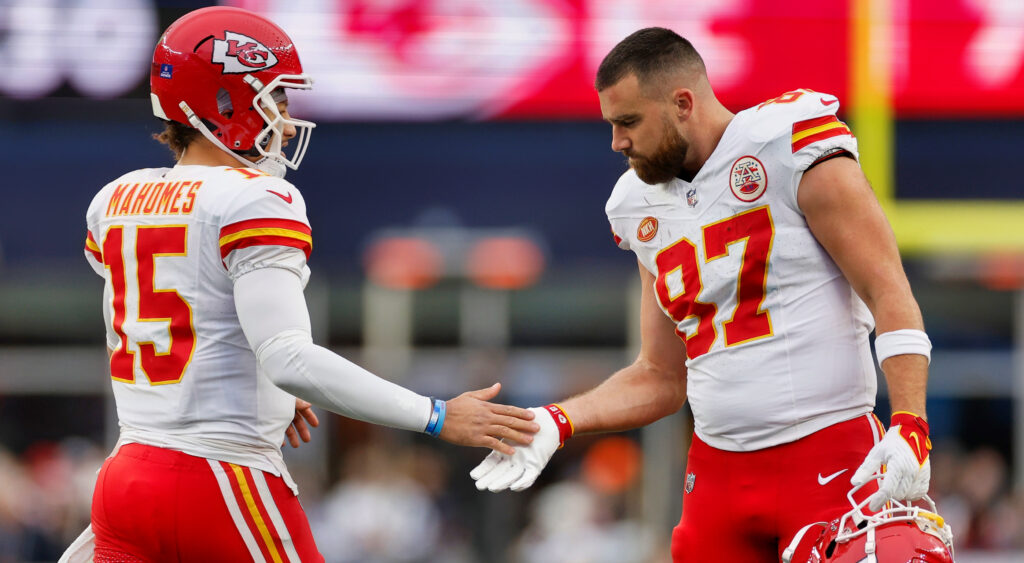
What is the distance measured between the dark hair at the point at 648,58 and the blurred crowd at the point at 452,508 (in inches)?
233

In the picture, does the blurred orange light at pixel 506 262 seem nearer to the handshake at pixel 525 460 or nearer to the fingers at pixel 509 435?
the handshake at pixel 525 460

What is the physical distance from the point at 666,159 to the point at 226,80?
1096 millimetres

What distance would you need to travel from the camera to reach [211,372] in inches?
118

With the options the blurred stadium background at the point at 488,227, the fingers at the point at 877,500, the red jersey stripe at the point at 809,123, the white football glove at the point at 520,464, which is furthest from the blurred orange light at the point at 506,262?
the fingers at the point at 877,500

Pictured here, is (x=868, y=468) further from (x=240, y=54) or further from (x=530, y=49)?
(x=530, y=49)

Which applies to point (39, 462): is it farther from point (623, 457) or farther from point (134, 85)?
point (623, 457)

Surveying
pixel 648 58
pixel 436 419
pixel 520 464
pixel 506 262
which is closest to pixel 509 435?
pixel 520 464

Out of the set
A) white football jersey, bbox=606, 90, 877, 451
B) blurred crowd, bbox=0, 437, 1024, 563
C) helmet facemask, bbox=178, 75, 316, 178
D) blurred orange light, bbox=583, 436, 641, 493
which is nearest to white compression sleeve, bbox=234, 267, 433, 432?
helmet facemask, bbox=178, 75, 316, 178

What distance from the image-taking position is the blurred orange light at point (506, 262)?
10.4 m

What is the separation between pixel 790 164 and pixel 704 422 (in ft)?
2.21

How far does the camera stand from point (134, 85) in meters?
8.69

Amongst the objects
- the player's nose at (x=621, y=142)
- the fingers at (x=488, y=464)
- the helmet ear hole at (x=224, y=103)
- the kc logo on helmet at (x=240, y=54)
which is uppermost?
the kc logo on helmet at (x=240, y=54)

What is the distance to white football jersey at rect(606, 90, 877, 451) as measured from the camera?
3.18 metres

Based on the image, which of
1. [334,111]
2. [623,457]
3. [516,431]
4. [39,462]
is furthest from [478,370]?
[516,431]
